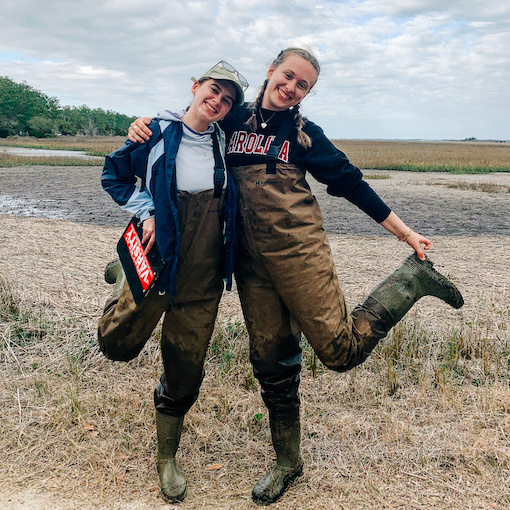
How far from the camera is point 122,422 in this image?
3.38 m

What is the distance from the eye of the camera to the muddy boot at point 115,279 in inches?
109

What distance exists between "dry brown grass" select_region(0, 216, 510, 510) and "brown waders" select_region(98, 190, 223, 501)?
0.42 meters

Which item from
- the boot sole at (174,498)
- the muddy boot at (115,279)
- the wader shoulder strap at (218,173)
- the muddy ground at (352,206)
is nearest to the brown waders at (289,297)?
the wader shoulder strap at (218,173)

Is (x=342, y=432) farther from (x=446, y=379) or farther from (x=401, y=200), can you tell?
(x=401, y=200)

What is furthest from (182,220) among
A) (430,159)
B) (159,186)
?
(430,159)

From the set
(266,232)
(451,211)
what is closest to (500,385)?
(266,232)

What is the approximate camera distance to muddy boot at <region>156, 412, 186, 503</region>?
2.77 metres

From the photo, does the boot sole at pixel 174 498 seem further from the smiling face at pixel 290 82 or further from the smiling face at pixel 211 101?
the smiling face at pixel 290 82

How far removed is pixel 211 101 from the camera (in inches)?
96.8

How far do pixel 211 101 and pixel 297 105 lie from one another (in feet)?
1.51

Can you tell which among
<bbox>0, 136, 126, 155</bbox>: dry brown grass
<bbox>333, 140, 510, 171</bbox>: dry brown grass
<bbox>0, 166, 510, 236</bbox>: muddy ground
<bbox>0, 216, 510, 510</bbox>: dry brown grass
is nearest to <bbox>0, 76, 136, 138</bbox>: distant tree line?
<bbox>0, 136, 126, 155</bbox>: dry brown grass

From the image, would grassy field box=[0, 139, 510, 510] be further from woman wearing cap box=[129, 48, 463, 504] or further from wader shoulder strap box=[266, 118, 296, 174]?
wader shoulder strap box=[266, 118, 296, 174]

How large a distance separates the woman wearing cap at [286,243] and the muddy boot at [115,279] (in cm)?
64

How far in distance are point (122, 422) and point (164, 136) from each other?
1891mm
